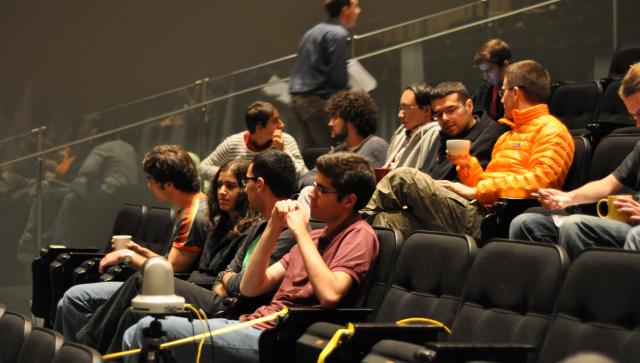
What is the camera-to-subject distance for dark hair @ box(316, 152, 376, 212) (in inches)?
143

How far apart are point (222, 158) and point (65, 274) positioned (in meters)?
1.51

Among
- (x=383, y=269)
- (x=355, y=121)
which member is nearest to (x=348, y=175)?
(x=383, y=269)

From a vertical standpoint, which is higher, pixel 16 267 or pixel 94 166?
pixel 94 166

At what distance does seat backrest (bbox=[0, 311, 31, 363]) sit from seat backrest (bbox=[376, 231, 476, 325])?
1.18 meters

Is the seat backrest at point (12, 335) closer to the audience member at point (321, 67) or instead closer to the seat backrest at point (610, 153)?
the seat backrest at point (610, 153)

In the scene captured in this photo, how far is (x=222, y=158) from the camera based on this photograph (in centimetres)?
643

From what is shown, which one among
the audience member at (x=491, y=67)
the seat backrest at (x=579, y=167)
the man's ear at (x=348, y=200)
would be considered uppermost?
the audience member at (x=491, y=67)

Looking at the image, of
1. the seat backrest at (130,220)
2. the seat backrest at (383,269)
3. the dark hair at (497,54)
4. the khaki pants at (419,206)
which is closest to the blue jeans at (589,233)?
the seat backrest at (383,269)

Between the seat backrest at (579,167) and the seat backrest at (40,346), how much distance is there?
8.06 ft

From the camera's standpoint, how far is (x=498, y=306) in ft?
9.70

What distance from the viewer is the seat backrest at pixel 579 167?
428 cm

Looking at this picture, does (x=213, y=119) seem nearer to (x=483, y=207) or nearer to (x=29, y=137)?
(x=29, y=137)

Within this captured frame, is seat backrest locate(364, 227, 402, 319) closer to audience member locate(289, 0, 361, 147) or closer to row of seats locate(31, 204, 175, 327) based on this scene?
row of seats locate(31, 204, 175, 327)

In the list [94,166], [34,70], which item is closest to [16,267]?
[94,166]
